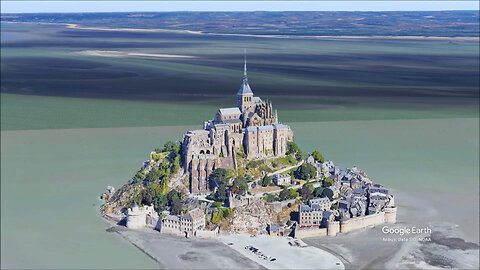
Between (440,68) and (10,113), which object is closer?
(10,113)

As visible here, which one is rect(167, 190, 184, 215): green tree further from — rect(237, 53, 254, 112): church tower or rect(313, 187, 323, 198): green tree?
rect(237, 53, 254, 112): church tower

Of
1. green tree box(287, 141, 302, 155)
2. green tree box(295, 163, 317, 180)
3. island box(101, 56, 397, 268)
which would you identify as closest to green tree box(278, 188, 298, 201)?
island box(101, 56, 397, 268)

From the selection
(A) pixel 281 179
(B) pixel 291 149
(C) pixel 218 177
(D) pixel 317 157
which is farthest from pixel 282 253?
(D) pixel 317 157

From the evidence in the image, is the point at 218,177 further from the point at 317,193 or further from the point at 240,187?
the point at 317,193

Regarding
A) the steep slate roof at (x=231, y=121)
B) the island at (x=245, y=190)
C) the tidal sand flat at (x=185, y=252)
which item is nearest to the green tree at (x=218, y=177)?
the island at (x=245, y=190)

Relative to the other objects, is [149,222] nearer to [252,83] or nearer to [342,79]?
[252,83]

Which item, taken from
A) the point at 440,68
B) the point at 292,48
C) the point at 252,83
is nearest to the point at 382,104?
the point at 252,83
